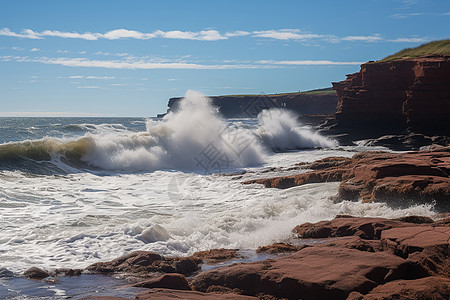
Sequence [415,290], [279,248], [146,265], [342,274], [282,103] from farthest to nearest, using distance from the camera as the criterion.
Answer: [282,103] < [279,248] < [146,265] < [342,274] < [415,290]

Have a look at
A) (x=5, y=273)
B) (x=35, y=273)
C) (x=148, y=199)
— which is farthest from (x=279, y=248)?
(x=148, y=199)

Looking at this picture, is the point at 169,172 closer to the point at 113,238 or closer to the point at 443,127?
the point at 113,238

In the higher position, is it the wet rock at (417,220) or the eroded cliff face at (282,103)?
the eroded cliff face at (282,103)

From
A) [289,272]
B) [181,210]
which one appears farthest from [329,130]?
[289,272]

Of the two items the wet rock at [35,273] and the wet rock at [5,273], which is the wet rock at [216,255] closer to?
the wet rock at [35,273]

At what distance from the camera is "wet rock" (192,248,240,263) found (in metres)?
6.41

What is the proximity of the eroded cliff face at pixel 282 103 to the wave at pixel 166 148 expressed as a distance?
188 feet

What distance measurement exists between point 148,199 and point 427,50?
35397 mm

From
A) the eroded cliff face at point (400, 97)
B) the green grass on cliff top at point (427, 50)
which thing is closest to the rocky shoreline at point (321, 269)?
the eroded cliff face at point (400, 97)

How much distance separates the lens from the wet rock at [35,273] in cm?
589

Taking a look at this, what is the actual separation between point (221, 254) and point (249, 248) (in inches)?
27.5

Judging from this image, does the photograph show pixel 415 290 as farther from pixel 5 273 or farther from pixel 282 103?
pixel 282 103

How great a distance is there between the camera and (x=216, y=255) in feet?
21.5

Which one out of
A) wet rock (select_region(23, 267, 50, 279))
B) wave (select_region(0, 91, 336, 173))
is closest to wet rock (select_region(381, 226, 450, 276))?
wet rock (select_region(23, 267, 50, 279))
